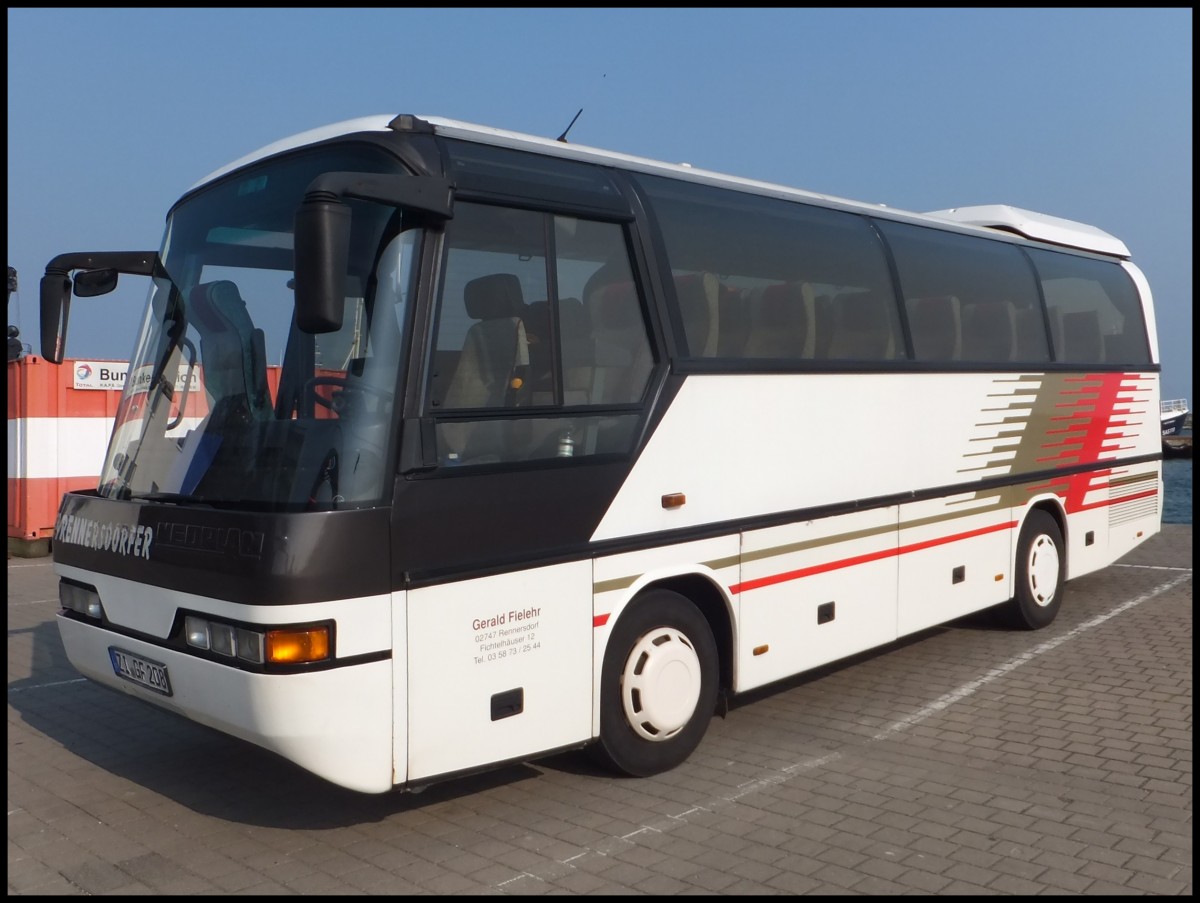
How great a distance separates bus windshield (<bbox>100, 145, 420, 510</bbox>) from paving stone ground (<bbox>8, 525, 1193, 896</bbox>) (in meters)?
1.24

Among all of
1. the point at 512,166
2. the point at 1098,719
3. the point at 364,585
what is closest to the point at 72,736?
the point at 364,585

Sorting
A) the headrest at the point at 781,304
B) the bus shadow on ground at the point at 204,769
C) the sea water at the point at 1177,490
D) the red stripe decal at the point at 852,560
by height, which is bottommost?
the sea water at the point at 1177,490

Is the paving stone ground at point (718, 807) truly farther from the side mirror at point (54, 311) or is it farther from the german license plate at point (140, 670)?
the side mirror at point (54, 311)

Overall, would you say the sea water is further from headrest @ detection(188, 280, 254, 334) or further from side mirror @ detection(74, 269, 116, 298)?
headrest @ detection(188, 280, 254, 334)

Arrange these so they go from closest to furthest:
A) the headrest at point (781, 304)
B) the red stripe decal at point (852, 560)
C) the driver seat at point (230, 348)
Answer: the driver seat at point (230, 348), the red stripe decal at point (852, 560), the headrest at point (781, 304)

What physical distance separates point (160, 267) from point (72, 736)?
9.71 ft

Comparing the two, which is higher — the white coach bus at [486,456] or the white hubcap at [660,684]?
the white coach bus at [486,456]

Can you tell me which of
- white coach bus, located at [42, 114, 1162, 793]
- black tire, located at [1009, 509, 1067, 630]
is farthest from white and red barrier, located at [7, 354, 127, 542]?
black tire, located at [1009, 509, 1067, 630]

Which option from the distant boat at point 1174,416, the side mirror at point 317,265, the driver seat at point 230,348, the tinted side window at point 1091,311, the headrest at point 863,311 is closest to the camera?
the side mirror at point 317,265

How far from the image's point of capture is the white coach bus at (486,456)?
4668 mm

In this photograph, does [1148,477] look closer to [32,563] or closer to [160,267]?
[160,267]

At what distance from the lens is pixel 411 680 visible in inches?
188

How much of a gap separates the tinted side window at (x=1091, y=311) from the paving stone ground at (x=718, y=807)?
A: 3350 millimetres

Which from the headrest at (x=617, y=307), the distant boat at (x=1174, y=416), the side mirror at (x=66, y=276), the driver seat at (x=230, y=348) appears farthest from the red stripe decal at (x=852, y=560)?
the distant boat at (x=1174, y=416)
